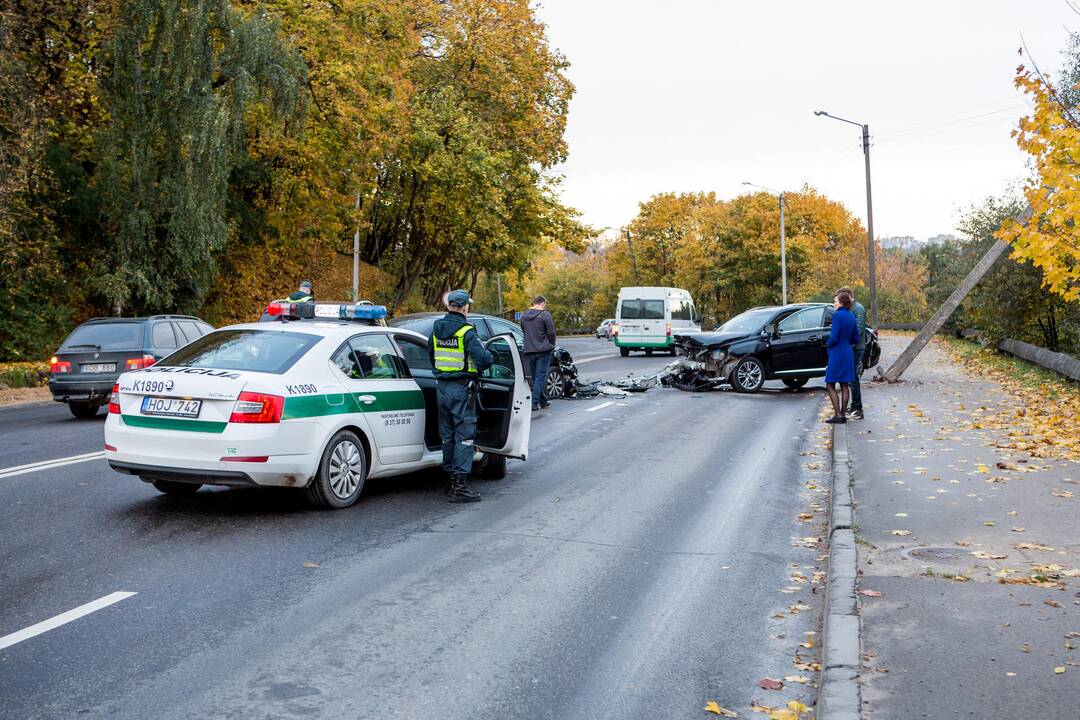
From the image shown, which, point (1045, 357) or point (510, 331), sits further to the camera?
point (1045, 357)

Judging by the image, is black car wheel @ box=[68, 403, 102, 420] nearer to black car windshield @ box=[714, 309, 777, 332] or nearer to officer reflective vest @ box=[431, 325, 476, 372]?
officer reflective vest @ box=[431, 325, 476, 372]

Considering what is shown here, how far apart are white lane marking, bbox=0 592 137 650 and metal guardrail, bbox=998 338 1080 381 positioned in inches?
666

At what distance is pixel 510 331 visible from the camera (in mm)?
17344

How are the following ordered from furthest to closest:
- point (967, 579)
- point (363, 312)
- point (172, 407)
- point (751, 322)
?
point (751, 322), point (363, 312), point (172, 407), point (967, 579)

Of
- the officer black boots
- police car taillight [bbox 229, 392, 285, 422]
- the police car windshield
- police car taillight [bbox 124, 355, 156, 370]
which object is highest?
the police car windshield

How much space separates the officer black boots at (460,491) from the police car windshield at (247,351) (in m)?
1.79

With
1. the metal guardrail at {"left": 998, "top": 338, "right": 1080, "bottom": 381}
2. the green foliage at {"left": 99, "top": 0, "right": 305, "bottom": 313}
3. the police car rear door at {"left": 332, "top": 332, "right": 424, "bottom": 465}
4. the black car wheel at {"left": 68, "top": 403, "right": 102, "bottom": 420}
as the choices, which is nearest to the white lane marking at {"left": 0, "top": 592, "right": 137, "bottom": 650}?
the police car rear door at {"left": 332, "top": 332, "right": 424, "bottom": 465}

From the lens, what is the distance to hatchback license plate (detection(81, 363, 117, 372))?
15078 millimetres

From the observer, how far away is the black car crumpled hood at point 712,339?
67.4ft

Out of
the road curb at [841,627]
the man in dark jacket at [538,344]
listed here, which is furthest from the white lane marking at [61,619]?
the man in dark jacket at [538,344]

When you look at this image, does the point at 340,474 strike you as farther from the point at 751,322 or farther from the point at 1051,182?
the point at 751,322

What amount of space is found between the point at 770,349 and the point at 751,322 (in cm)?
83

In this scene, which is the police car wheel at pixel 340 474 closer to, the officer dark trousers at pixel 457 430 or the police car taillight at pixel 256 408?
the police car taillight at pixel 256 408

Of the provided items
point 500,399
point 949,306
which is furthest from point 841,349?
point 500,399
